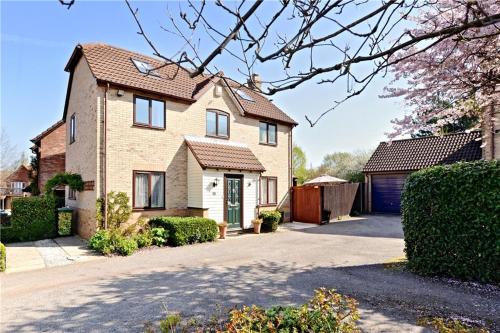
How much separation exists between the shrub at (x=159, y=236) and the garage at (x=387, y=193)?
16.9 m

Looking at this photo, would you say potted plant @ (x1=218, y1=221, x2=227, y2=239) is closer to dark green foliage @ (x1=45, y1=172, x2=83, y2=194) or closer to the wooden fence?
dark green foliage @ (x1=45, y1=172, x2=83, y2=194)

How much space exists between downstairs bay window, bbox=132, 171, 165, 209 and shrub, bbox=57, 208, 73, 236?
3.51 m

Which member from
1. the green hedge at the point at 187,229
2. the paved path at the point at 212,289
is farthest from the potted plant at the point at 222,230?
the paved path at the point at 212,289

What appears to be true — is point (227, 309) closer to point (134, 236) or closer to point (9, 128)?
point (134, 236)

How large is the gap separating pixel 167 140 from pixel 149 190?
2330 millimetres

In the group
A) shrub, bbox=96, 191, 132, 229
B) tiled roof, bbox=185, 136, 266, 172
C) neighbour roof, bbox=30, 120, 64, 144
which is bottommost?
shrub, bbox=96, 191, 132, 229

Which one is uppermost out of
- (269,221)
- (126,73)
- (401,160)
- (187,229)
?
(126,73)

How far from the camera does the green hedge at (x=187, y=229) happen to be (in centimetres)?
1165

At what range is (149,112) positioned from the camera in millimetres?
13156

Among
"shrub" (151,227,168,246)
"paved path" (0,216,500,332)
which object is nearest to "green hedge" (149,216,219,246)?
"shrub" (151,227,168,246)

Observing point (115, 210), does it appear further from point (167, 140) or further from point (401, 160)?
point (401, 160)

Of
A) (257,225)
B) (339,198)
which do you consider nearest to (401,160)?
(339,198)

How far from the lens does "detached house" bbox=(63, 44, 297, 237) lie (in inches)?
475

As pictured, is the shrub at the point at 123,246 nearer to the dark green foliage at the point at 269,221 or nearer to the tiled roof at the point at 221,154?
the tiled roof at the point at 221,154
